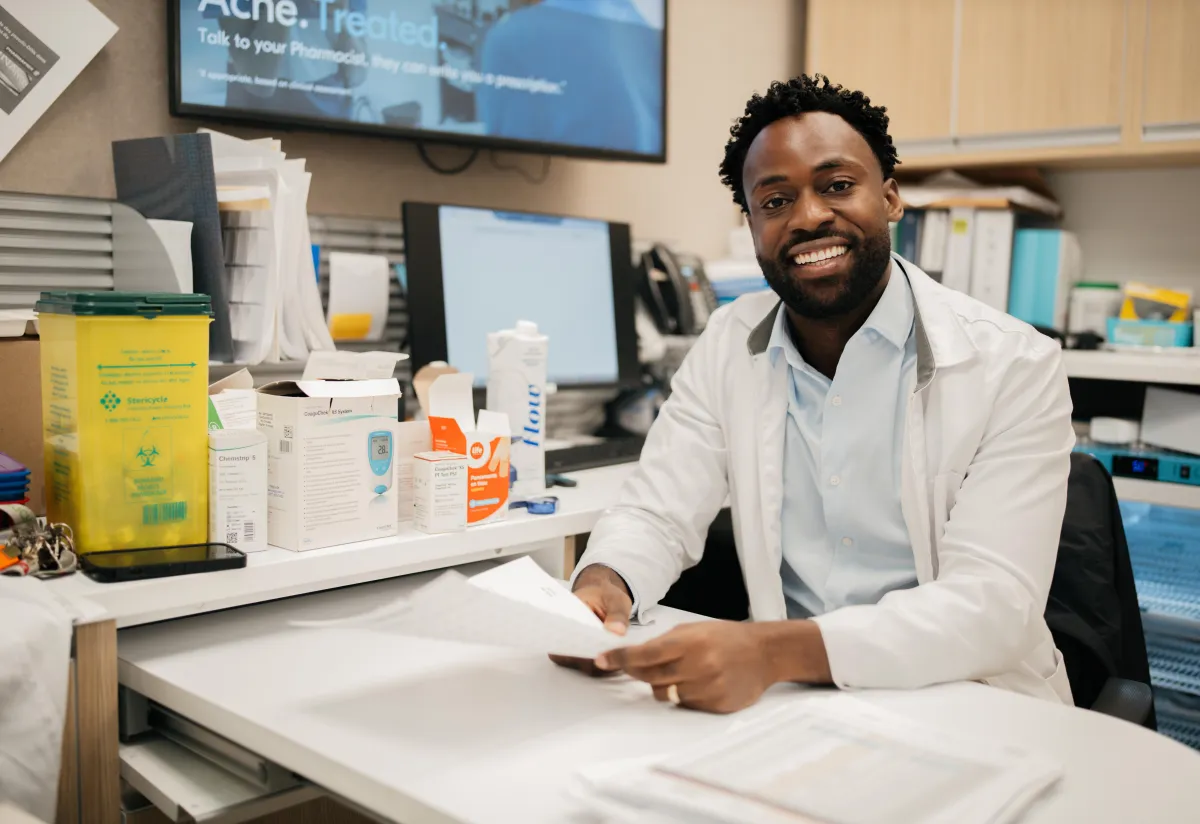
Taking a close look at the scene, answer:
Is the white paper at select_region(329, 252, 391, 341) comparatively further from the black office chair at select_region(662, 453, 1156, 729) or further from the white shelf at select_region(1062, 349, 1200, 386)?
the white shelf at select_region(1062, 349, 1200, 386)

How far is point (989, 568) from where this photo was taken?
1.16 meters

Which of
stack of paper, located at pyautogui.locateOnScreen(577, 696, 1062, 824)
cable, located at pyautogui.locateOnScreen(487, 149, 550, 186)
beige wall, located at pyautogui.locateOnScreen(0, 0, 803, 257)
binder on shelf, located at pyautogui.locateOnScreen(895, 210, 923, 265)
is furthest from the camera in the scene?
binder on shelf, located at pyautogui.locateOnScreen(895, 210, 923, 265)

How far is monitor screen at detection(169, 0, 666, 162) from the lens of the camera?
1661 mm

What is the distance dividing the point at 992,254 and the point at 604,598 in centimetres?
190

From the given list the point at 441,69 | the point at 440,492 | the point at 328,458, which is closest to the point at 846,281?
the point at 440,492

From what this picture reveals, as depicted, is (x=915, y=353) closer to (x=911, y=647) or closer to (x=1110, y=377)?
(x=911, y=647)

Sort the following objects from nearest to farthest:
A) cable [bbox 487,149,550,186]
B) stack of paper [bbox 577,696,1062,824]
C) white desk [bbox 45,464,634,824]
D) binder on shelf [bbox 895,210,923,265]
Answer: stack of paper [bbox 577,696,1062,824]
white desk [bbox 45,464,634,824]
cable [bbox 487,149,550,186]
binder on shelf [bbox 895,210,923,265]

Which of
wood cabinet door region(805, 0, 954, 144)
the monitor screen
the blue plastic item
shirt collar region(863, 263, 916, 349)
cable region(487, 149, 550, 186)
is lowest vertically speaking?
the blue plastic item

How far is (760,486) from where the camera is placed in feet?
4.70

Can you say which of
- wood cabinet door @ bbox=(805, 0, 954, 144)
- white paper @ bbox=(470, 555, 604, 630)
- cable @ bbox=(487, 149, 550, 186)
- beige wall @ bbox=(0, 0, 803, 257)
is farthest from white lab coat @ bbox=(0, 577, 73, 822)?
wood cabinet door @ bbox=(805, 0, 954, 144)

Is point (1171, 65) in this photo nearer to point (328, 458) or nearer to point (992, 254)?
point (992, 254)

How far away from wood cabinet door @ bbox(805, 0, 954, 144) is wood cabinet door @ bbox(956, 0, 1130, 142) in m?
0.05

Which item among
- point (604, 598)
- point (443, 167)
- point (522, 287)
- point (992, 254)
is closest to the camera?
point (604, 598)

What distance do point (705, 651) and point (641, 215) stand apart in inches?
70.9
